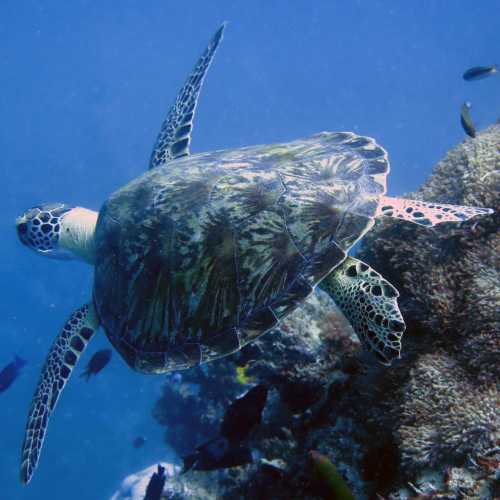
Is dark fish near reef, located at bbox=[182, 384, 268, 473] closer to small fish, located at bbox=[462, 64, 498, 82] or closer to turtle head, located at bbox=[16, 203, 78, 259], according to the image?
turtle head, located at bbox=[16, 203, 78, 259]

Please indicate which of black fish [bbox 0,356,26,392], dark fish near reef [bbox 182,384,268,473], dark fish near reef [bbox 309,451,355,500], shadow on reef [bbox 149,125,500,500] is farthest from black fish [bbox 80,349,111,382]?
dark fish near reef [bbox 309,451,355,500]

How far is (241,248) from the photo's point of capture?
269 centimetres

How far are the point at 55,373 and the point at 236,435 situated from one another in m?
1.89

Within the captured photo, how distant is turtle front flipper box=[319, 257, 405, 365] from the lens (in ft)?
7.41

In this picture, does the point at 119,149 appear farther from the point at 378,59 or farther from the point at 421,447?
the point at 378,59

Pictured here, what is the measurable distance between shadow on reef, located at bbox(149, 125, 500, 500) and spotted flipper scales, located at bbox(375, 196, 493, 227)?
0.57ft

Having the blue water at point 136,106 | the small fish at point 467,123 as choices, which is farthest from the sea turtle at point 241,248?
the blue water at point 136,106

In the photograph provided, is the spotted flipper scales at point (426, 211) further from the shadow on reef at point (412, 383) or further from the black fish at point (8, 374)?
the black fish at point (8, 374)

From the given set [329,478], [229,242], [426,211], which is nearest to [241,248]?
[229,242]

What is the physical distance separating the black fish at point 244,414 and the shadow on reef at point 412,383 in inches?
7.8

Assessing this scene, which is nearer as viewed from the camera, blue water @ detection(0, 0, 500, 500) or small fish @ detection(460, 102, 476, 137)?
small fish @ detection(460, 102, 476, 137)

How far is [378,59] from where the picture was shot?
215 feet

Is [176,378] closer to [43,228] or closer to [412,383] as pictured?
[43,228]

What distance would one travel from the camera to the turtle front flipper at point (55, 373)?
144 inches
